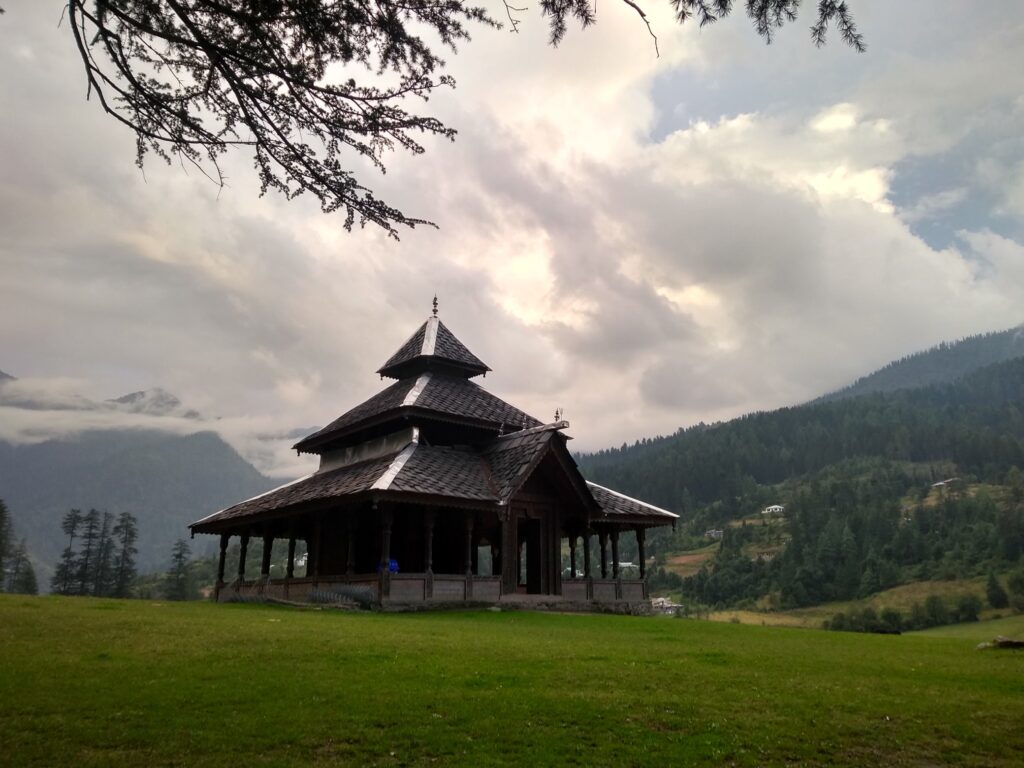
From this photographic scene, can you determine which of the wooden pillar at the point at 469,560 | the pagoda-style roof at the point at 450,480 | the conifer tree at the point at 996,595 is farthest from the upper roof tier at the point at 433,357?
the conifer tree at the point at 996,595

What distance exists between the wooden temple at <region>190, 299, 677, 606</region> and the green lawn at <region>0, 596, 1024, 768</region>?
9.56m

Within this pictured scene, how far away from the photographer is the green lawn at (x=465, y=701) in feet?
23.6

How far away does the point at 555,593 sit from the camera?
93.7 feet

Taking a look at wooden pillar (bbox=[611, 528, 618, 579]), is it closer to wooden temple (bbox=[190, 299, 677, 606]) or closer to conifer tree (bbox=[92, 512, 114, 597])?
wooden temple (bbox=[190, 299, 677, 606])

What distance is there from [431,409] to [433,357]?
4806 millimetres

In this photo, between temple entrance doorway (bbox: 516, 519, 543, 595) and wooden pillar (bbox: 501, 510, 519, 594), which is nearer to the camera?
wooden pillar (bbox: 501, 510, 519, 594)

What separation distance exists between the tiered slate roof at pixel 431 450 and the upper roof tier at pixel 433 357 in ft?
0.15

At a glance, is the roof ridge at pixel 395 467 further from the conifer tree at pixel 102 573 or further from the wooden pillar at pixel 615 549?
the conifer tree at pixel 102 573

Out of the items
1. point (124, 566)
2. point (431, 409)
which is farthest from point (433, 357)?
point (124, 566)

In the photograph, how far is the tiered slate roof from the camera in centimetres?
2511

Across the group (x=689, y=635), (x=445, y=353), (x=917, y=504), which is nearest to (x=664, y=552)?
(x=917, y=504)

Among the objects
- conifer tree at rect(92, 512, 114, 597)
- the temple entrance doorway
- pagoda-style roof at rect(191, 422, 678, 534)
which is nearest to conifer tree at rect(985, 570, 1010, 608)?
pagoda-style roof at rect(191, 422, 678, 534)

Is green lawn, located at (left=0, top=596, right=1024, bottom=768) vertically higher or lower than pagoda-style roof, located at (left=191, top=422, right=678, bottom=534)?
lower

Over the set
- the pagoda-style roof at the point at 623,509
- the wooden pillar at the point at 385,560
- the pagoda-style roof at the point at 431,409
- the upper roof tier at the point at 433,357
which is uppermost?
the upper roof tier at the point at 433,357
